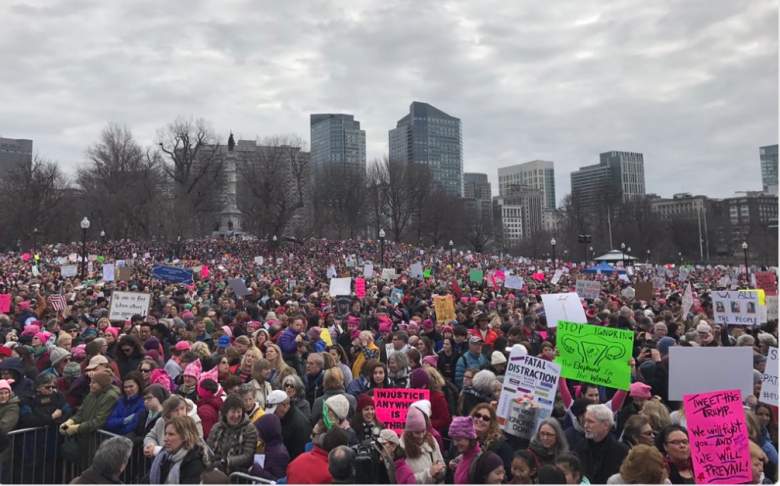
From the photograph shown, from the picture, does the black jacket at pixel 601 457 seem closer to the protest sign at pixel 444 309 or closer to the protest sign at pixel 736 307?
the protest sign at pixel 736 307

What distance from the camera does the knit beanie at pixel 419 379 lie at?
701cm

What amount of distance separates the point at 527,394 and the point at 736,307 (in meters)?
8.33

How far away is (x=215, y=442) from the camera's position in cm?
555

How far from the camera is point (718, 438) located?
499 cm

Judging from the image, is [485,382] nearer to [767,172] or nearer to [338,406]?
[338,406]

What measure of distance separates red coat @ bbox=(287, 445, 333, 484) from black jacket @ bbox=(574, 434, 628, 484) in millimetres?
2257

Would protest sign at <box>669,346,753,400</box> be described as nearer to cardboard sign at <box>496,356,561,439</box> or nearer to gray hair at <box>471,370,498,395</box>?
cardboard sign at <box>496,356,561,439</box>

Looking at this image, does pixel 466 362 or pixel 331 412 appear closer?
pixel 331 412

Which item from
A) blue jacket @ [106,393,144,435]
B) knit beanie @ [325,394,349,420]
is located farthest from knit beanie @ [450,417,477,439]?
blue jacket @ [106,393,144,435]

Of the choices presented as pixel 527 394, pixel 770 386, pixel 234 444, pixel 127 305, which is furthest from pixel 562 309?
pixel 127 305

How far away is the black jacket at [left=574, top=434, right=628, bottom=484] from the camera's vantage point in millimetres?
5141

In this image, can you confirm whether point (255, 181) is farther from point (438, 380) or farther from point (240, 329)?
point (438, 380)

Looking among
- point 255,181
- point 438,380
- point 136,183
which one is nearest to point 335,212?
point 255,181

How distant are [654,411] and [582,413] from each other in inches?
27.0
